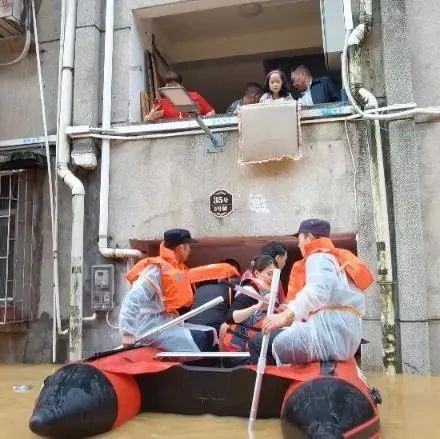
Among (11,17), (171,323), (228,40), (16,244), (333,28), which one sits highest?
(228,40)

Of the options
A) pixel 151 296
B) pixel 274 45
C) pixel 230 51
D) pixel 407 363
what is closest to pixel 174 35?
pixel 230 51

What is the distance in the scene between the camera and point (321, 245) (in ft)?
14.1

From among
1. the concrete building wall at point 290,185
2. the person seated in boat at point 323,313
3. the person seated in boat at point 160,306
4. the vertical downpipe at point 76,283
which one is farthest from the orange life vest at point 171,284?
the vertical downpipe at point 76,283

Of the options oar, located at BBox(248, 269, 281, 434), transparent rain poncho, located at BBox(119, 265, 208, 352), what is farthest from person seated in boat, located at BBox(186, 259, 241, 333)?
oar, located at BBox(248, 269, 281, 434)

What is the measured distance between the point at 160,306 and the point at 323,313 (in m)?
1.72

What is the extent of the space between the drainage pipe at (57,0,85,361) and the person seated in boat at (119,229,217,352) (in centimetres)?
200

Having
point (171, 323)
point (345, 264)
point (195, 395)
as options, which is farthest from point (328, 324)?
point (171, 323)

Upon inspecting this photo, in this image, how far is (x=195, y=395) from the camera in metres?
→ 4.45

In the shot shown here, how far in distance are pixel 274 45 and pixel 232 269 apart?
536 cm

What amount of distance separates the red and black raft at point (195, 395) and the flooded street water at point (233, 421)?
0.11 meters

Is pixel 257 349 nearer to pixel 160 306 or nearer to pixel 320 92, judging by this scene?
pixel 160 306

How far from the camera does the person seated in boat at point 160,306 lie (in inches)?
197

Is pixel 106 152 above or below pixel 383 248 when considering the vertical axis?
above

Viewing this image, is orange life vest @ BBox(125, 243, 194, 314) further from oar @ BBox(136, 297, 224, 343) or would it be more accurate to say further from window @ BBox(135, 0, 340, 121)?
window @ BBox(135, 0, 340, 121)
